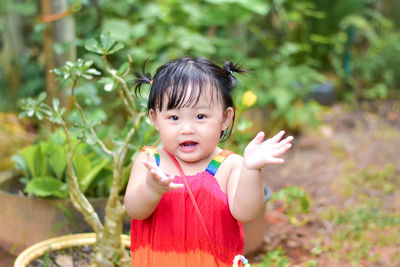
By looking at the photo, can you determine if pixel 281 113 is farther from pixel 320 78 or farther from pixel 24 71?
pixel 24 71

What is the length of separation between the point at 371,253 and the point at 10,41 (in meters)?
4.23

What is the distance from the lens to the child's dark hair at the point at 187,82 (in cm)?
143

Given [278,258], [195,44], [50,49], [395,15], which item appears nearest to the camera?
[278,258]

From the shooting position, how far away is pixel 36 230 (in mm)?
2281

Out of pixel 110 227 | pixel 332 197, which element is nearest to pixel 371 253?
pixel 332 197

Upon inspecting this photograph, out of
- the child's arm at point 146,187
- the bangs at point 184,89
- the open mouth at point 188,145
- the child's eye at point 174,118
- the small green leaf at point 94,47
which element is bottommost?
the child's arm at point 146,187

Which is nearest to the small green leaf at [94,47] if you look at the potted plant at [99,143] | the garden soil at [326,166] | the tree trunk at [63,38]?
the potted plant at [99,143]

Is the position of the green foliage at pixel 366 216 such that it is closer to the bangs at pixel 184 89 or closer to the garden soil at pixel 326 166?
the garden soil at pixel 326 166

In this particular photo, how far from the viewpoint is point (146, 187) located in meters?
1.38

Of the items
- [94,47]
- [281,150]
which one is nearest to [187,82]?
[281,150]

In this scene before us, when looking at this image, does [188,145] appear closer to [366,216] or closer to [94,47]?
[94,47]

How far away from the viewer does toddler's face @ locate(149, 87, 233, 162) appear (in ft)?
4.73

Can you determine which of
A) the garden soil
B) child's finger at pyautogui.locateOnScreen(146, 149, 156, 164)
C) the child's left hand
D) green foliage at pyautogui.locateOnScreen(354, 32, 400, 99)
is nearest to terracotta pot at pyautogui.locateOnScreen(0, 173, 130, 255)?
the garden soil

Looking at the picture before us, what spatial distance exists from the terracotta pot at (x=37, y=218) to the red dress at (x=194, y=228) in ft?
2.66
